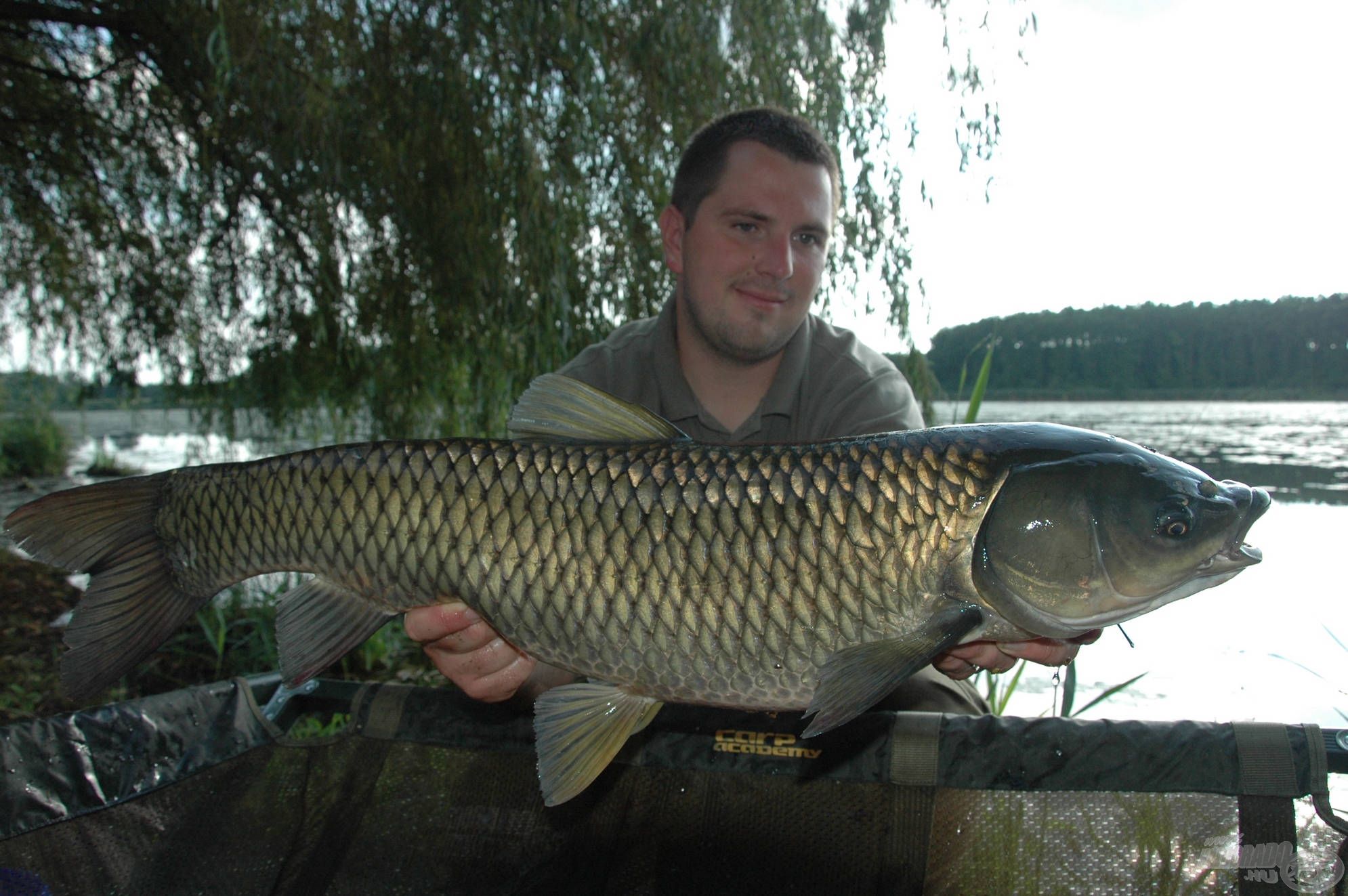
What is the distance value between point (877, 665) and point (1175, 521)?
1.11 feet

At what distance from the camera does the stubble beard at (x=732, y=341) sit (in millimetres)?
1874

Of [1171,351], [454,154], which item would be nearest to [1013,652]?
[454,154]

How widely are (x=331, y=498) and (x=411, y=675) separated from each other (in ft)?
5.61

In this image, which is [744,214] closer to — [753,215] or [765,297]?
[753,215]

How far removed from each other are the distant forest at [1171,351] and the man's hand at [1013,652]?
3.60 feet

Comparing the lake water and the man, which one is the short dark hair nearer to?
the man

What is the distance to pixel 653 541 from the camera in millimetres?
1005

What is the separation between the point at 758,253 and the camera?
1.89 m

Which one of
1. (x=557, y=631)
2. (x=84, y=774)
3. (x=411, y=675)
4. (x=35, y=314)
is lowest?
(x=411, y=675)

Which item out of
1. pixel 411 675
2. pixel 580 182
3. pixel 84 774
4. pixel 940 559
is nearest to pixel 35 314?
pixel 411 675

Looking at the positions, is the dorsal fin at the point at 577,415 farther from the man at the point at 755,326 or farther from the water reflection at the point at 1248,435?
the water reflection at the point at 1248,435

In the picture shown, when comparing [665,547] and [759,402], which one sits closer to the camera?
[665,547]

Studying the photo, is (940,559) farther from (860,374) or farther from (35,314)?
(35,314)

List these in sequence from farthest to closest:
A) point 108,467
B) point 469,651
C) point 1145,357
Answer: point 108,467 → point 1145,357 → point 469,651
